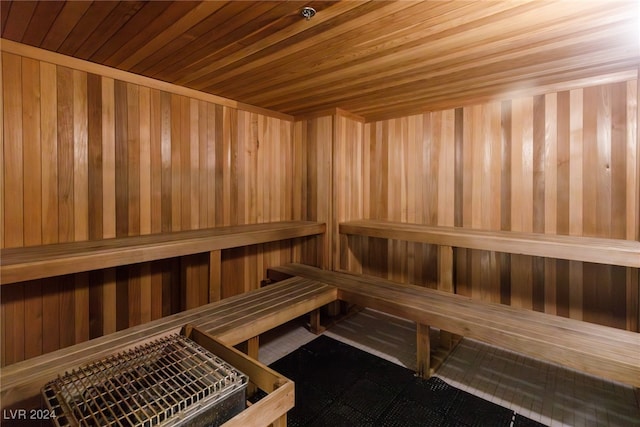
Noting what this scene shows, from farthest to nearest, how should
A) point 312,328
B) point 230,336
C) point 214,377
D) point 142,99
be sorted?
point 312,328, point 142,99, point 230,336, point 214,377

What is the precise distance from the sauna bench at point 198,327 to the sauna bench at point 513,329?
15.8 inches

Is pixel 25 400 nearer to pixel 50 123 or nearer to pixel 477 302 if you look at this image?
pixel 50 123

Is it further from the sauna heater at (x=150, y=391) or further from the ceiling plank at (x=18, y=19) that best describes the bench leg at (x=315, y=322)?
the ceiling plank at (x=18, y=19)

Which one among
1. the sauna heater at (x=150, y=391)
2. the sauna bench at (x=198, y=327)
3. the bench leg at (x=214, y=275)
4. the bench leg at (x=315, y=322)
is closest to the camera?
the sauna heater at (x=150, y=391)

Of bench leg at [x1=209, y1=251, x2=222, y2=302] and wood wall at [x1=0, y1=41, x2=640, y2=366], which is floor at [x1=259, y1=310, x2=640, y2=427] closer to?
wood wall at [x1=0, y1=41, x2=640, y2=366]

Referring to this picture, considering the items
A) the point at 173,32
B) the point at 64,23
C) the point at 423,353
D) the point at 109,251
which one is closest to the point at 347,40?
the point at 173,32

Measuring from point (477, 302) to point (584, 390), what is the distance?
2.82ft

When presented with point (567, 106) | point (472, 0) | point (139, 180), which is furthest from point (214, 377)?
point (567, 106)

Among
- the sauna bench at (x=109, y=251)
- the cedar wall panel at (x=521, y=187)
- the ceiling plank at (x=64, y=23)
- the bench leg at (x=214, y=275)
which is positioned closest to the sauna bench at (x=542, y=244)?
the cedar wall panel at (x=521, y=187)

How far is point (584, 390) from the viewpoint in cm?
200

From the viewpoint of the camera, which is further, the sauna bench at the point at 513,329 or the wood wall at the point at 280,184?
the wood wall at the point at 280,184

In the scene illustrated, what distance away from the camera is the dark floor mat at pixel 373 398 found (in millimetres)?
1738

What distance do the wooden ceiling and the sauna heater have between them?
1638 millimetres

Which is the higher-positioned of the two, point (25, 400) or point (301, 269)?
point (301, 269)
